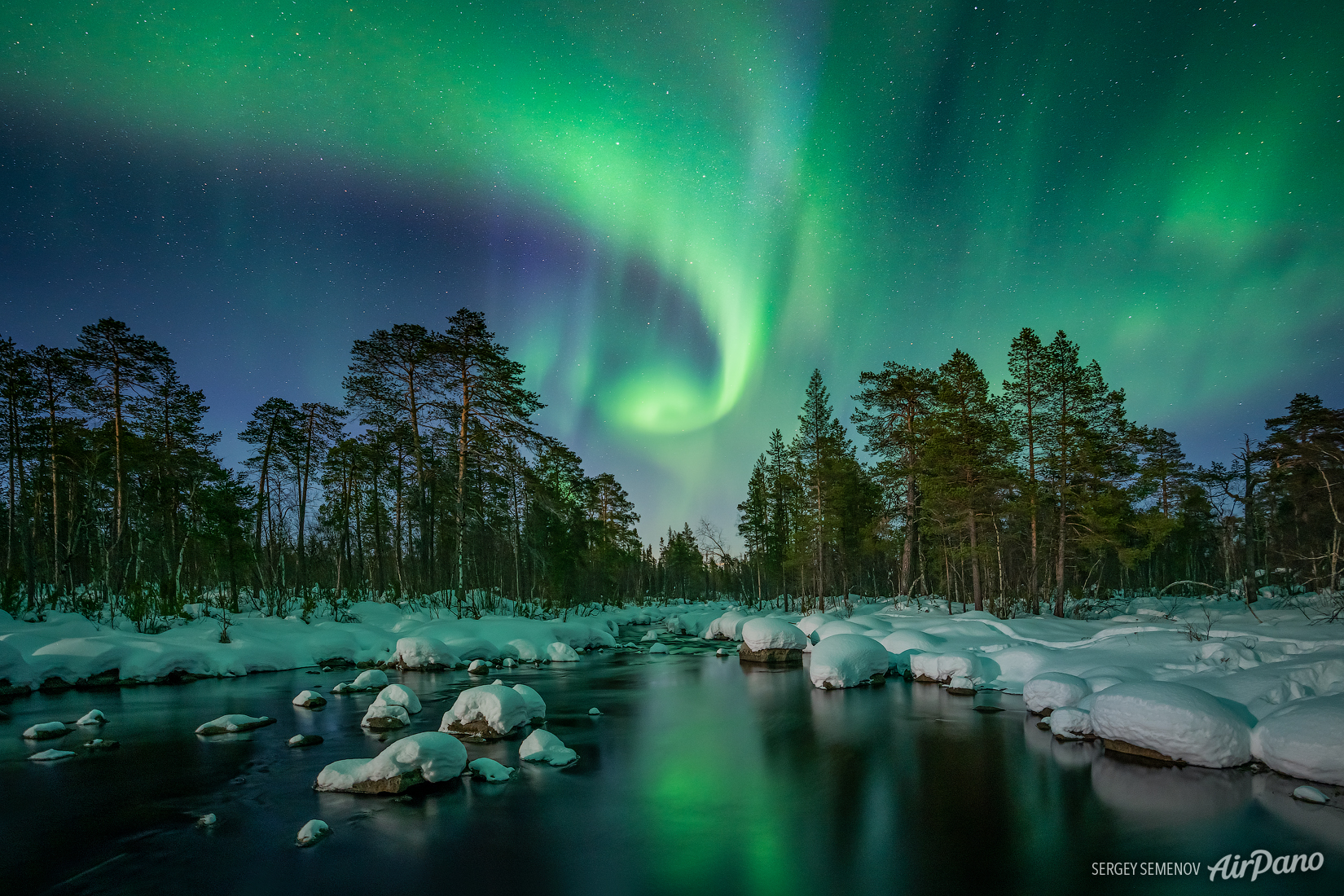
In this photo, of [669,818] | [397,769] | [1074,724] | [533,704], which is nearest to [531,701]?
[533,704]

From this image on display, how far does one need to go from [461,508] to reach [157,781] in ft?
52.1

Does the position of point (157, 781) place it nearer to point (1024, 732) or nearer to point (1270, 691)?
point (1024, 732)

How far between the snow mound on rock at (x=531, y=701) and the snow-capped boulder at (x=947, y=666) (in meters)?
12.2

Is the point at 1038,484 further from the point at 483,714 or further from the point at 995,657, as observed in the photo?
the point at 483,714

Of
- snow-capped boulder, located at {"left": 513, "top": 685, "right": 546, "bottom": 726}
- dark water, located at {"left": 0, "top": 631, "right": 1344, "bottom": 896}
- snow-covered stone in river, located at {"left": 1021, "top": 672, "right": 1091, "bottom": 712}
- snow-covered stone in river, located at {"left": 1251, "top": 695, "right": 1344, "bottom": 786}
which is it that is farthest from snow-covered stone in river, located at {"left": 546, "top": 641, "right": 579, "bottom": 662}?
snow-covered stone in river, located at {"left": 1251, "top": 695, "right": 1344, "bottom": 786}

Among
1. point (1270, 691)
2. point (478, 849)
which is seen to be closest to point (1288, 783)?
point (1270, 691)

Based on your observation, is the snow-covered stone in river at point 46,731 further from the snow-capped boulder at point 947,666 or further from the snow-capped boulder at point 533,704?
the snow-capped boulder at point 947,666

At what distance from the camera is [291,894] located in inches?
222

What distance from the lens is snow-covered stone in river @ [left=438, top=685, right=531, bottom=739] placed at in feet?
37.0

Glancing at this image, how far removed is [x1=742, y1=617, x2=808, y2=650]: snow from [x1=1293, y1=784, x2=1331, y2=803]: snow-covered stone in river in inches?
682

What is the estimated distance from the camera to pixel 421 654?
21562mm

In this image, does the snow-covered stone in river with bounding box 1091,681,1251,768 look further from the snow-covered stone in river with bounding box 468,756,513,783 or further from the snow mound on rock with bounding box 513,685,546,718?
the snow mound on rock with bounding box 513,685,546,718

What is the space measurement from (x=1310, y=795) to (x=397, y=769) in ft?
39.7

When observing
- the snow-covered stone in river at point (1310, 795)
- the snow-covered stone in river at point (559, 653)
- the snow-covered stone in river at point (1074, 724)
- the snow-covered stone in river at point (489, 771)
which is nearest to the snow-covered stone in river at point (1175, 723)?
the snow-covered stone in river at point (1074, 724)
